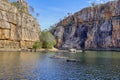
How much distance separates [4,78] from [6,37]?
4593 inches

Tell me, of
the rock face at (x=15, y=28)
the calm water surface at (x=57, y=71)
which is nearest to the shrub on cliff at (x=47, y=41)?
the rock face at (x=15, y=28)

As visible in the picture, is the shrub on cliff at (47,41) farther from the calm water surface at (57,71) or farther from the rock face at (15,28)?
the calm water surface at (57,71)

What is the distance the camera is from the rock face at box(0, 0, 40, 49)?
156 metres

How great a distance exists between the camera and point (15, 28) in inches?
6708

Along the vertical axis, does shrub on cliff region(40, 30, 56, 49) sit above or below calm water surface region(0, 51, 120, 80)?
above

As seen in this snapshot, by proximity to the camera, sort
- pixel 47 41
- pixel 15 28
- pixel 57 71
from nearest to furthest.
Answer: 1. pixel 57 71
2. pixel 15 28
3. pixel 47 41

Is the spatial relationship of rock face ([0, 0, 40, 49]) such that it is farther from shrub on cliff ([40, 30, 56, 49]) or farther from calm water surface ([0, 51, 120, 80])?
calm water surface ([0, 51, 120, 80])

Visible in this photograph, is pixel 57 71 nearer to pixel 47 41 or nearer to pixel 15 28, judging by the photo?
pixel 15 28

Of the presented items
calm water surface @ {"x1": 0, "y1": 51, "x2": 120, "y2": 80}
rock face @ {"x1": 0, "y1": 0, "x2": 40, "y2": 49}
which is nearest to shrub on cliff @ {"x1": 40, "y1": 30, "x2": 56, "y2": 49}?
rock face @ {"x1": 0, "y1": 0, "x2": 40, "y2": 49}

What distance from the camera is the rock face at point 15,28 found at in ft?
513

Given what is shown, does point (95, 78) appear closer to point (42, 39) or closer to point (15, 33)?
point (15, 33)

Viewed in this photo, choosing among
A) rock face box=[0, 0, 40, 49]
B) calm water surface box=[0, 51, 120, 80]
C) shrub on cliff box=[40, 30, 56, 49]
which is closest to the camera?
calm water surface box=[0, 51, 120, 80]

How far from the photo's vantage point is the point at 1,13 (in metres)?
155

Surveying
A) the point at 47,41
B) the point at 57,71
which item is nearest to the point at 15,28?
the point at 47,41
